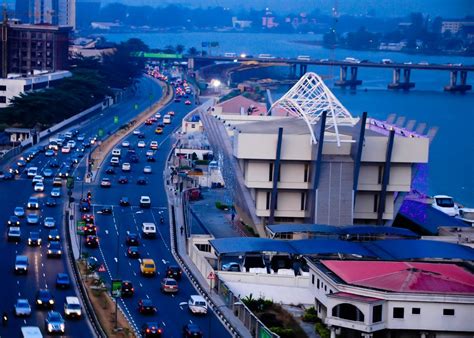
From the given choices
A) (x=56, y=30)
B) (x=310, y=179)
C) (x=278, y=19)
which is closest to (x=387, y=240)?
(x=310, y=179)

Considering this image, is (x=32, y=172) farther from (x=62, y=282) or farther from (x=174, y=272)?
(x=62, y=282)

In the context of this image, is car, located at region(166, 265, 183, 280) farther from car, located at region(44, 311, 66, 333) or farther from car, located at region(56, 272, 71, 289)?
car, located at region(44, 311, 66, 333)

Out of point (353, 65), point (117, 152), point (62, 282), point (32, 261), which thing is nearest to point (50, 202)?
point (32, 261)

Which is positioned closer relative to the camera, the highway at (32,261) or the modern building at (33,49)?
the highway at (32,261)

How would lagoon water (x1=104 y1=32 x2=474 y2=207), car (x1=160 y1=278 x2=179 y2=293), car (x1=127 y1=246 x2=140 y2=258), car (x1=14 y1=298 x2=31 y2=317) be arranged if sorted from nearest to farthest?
car (x1=14 y1=298 x2=31 y2=317)
car (x1=160 y1=278 x2=179 y2=293)
car (x1=127 y1=246 x2=140 y2=258)
lagoon water (x1=104 y1=32 x2=474 y2=207)

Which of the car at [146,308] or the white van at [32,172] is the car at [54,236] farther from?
the white van at [32,172]

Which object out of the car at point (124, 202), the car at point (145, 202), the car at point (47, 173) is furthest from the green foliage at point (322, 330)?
the car at point (47, 173)

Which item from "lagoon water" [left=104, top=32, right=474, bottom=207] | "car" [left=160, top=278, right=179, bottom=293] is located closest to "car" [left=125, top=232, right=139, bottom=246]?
"car" [left=160, top=278, right=179, bottom=293]
